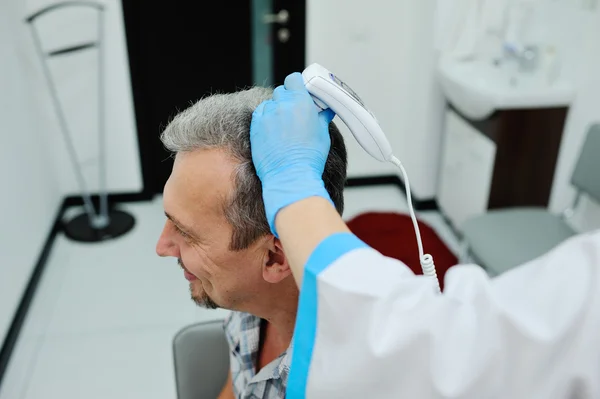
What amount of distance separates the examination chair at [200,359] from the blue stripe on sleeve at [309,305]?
0.57 m

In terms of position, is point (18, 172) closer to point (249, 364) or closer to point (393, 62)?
point (249, 364)

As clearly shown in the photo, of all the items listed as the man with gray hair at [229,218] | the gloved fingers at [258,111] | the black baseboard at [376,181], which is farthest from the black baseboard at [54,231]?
the gloved fingers at [258,111]

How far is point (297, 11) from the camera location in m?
2.91

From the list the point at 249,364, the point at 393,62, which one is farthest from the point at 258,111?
the point at 393,62

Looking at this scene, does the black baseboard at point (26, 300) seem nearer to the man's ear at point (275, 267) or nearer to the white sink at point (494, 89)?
the man's ear at point (275, 267)

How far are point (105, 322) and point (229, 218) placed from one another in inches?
65.3

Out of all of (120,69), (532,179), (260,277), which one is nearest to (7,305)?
(120,69)

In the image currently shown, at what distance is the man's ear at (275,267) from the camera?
93 cm

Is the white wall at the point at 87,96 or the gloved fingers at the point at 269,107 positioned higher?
the gloved fingers at the point at 269,107

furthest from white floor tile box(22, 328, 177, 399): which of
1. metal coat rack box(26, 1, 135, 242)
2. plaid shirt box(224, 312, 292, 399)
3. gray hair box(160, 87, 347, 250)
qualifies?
gray hair box(160, 87, 347, 250)

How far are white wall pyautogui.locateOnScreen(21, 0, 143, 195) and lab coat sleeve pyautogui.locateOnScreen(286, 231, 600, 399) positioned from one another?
2559mm

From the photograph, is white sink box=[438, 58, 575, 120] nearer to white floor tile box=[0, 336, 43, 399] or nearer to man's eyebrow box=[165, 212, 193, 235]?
man's eyebrow box=[165, 212, 193, 235]

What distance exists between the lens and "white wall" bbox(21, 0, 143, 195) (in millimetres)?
2719

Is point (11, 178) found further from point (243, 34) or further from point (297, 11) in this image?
point (297, 11)
